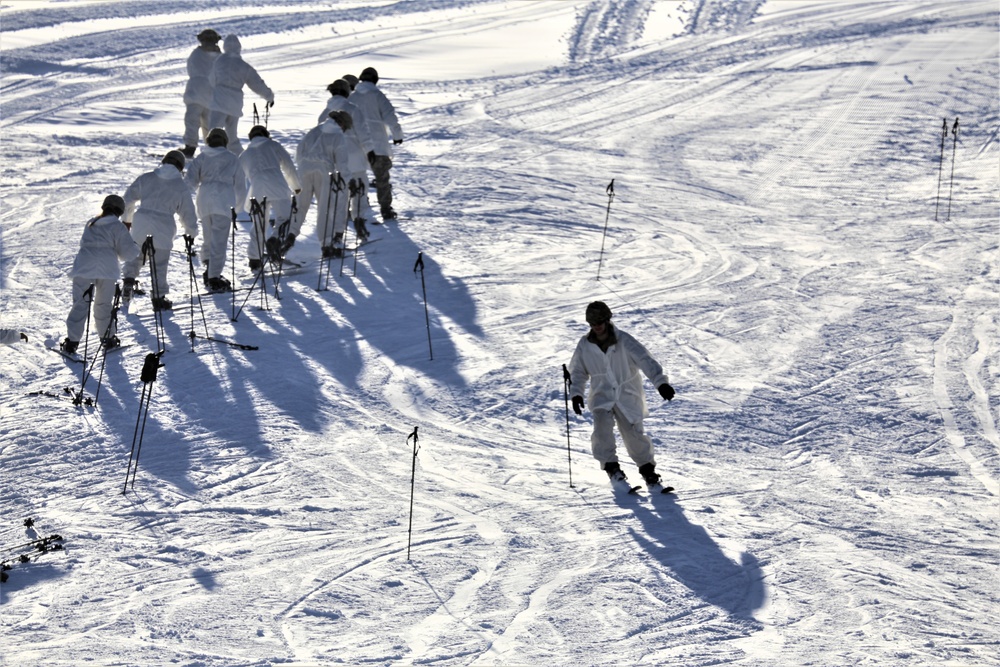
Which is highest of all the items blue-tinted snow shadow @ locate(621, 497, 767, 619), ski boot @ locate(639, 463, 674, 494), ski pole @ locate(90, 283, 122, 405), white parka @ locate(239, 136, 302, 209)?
white parka @ locate(239, 136, 302, 209)

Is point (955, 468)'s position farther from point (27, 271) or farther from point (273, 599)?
point (27, 271)

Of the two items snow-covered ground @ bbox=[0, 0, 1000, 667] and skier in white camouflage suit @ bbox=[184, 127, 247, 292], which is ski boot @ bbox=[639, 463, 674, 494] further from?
skier in white camouflage suit @ bbox=[184, 127, 247, 292]

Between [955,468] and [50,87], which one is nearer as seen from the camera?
[955,468]

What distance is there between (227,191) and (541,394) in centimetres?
417

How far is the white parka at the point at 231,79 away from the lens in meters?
16.7

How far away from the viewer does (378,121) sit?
15719 mm

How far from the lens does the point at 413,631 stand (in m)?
7.64

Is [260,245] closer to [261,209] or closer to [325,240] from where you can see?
[261,209]

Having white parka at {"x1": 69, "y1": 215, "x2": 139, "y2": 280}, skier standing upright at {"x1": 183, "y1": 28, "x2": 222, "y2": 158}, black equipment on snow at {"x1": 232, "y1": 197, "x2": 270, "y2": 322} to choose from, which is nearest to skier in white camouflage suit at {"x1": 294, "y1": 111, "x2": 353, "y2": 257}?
black equipment on snow at {"x1": 232, "y1": 197, "x2": 270, "y2": 322}

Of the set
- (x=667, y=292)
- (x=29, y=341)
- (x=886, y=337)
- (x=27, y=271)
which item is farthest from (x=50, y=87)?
(x=886, y=337)

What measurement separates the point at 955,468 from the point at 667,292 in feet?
14.7

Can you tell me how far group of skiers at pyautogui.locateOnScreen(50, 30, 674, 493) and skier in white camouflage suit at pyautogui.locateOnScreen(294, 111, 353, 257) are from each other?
0.04ft

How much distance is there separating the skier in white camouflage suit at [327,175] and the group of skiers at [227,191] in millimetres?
11

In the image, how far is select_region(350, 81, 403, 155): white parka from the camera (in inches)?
616
